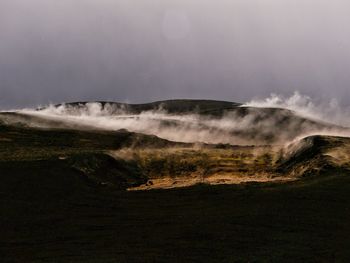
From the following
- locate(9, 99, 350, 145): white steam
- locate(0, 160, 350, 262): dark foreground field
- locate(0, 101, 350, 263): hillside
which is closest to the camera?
locate(0, 160, 350, 262): dark foreground field

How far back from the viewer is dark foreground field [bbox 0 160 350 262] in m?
26.2

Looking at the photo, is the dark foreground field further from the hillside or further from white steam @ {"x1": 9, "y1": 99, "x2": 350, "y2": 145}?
white steam @ {"x1": 9, "y1": 99, "x2": 350, "y2": 145}

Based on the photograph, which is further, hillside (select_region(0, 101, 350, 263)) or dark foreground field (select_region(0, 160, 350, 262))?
hillside (select_region(0, 101, 350, 263))

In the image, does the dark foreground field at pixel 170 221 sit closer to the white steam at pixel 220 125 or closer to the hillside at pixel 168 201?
the hillside at pixel 168 201

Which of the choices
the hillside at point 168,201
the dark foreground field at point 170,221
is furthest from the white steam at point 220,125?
the dark foreground field at point 170,221

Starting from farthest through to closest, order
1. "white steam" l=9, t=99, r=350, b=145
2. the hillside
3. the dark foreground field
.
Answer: "white steam" l=9, t=99, r=350, b=145, the hillside, the dark foreground field

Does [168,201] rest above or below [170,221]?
above

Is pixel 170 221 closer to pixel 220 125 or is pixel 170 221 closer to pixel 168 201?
pixel 168 201

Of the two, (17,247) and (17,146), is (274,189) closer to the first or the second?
(17,247)

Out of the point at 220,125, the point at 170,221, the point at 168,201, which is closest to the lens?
the point at 170,221

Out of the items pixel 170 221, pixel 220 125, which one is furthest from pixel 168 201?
pixel 220 125

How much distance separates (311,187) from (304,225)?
10.2 m

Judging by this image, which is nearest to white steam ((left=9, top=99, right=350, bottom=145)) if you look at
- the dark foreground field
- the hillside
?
the hillside

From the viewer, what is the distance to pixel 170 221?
3291cm
